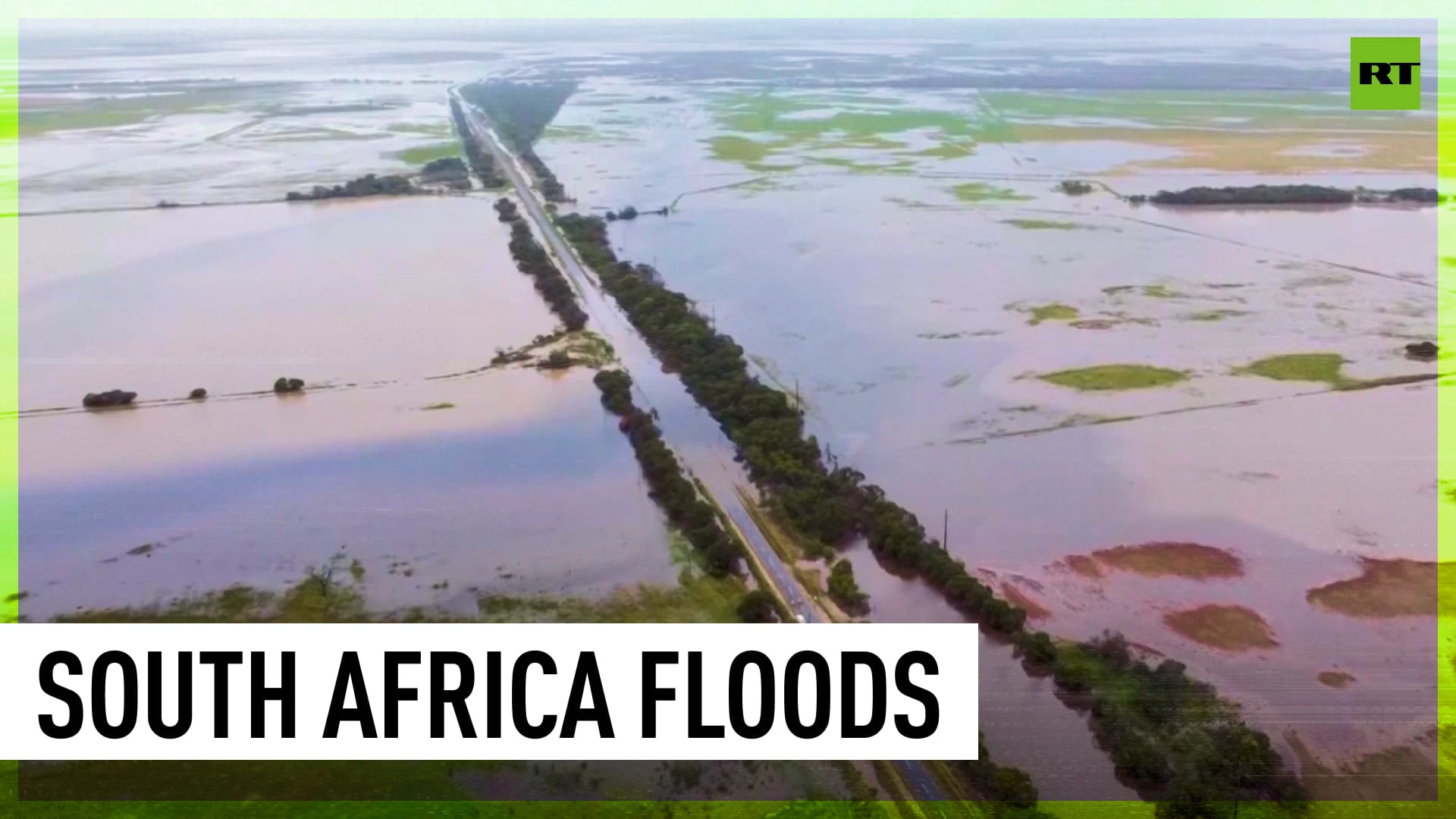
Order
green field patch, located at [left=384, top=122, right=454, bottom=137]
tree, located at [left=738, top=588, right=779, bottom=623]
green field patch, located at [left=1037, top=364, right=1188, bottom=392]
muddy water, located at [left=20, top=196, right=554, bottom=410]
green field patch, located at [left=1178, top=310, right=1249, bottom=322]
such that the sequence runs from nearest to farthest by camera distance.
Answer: tree, located at [left=738, top=588, right=779, bottom=623] → green field patch, located at [left=1037, top=364, right=1188, bottom=392] → muddy water, located at [left=20, top=196, right=554, bottom=410] → green field patch, located at [left=1178, top=310, right=1249, bottom=322] → green field patch, located at [left=384, top=122, right=454, bottom=137]

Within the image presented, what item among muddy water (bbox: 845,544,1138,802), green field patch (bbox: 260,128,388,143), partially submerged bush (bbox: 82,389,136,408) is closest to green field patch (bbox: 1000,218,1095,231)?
muddy water (bbox: 845,544,1138,802)

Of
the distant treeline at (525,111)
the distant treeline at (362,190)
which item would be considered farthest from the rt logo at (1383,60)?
the distant treeline at (362,190)

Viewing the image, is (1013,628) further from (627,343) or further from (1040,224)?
(1040,224)

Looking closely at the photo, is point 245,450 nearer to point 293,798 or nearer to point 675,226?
point 293,798

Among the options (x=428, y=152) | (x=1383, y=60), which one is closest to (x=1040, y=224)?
(x=1383, y=60)

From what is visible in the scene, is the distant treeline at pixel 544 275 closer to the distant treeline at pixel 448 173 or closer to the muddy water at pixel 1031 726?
the distant treeline at pixel 448 173

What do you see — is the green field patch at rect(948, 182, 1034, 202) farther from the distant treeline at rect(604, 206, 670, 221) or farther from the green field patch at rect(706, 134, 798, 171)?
the distant treeline at rect(604, 206, 670, 221)
